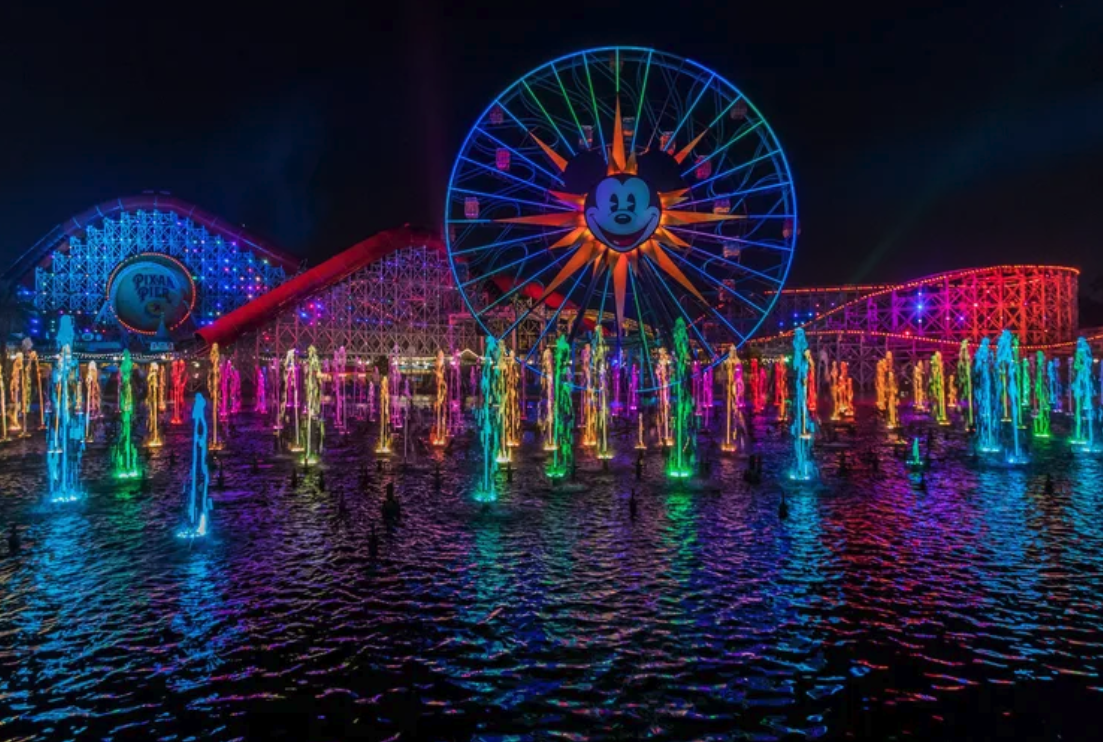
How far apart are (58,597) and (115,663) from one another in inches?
115

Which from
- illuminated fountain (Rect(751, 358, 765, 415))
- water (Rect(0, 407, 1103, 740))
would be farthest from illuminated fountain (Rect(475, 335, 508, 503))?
illuminated fountain (Rect(751, 358, 765, 415))

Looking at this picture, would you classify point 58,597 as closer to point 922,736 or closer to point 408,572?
point 408,572

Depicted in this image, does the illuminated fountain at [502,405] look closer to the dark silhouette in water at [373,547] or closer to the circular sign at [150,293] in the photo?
the dark silhouette in water at [373,547]

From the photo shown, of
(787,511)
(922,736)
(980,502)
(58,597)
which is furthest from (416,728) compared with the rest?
(980,502)

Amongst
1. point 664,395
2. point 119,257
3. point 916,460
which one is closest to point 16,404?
point 119,257

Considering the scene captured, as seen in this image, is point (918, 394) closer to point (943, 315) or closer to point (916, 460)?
point (943, 315)

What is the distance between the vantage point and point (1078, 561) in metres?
11.3

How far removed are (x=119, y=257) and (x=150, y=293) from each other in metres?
4.40

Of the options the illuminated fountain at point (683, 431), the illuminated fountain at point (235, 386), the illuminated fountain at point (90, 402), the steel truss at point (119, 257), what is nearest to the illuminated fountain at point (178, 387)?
the illuminated fountain at point (90, 402)

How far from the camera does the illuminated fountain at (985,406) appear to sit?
86.5 feet

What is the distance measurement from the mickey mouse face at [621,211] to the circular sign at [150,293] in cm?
5172

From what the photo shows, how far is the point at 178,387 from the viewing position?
49469 millimetres

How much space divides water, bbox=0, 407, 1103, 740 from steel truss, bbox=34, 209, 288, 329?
55528 mm

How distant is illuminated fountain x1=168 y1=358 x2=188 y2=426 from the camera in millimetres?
41850
